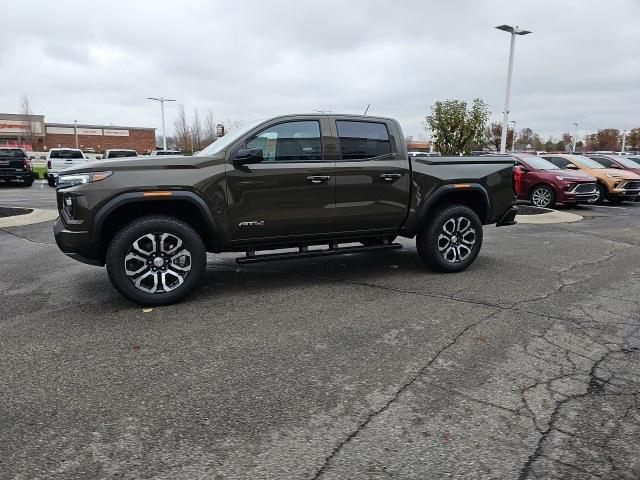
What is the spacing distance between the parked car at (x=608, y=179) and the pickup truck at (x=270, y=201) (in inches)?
437

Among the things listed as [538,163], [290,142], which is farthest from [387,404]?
[538,163]

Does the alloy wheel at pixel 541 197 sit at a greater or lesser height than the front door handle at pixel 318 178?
lesser

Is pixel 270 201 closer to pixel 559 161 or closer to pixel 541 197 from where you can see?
pixel 541 197

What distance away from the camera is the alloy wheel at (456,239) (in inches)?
244

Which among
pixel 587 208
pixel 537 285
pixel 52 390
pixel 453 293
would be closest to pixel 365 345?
pixel 453 293

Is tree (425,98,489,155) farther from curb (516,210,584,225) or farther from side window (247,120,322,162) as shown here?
side window (247,120,322,162)

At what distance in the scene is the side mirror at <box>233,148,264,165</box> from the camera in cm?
488

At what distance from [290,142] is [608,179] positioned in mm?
13821

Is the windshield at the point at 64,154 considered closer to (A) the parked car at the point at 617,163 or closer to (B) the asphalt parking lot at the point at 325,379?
(B) the asphalt parking lot at the point at 325,379

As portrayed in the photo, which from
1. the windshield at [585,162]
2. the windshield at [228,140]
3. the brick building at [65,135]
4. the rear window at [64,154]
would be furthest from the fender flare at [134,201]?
the brick building at [65,135]

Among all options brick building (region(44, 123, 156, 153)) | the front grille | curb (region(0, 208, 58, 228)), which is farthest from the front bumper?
brick building (region(44, 123, 156, 153))

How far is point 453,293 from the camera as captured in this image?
5336mm

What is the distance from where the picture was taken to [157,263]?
480cm

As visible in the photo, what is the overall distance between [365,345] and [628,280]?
4.05 meters
